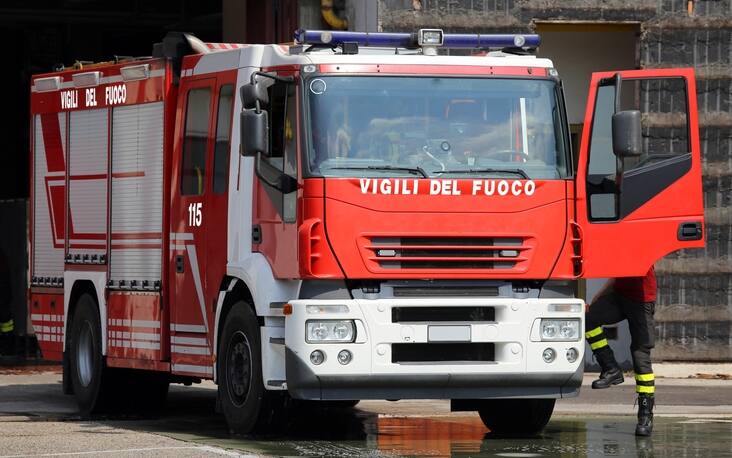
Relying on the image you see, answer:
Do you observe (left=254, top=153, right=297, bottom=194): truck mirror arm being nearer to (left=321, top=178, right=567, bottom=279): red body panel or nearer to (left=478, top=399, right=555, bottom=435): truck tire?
(left=321, top=178, right=567, bottom=279): red body panel

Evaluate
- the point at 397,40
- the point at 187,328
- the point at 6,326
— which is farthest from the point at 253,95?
the point at 6,326

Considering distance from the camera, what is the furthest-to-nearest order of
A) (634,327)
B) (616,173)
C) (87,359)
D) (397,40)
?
(87,359)
(634,327)
(616,173)
(397,40)

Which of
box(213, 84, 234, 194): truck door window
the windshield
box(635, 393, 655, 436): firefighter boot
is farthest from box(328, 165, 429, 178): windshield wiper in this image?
box(635, 393, 655, 436): firefighter boot

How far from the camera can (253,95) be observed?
1257 cm

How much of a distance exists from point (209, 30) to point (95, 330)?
20710mm

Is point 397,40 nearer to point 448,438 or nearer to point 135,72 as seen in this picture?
point 135,72

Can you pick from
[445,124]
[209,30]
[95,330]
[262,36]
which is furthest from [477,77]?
[209,30]

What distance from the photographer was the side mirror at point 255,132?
1255 centimetres

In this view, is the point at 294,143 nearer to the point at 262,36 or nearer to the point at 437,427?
the point at 437,427

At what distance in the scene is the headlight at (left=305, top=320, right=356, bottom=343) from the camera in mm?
12195

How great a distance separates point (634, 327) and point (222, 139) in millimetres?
3499

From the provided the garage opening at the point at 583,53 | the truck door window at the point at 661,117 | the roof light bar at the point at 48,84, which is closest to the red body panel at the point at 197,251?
the roof light bar at the point at 48,84

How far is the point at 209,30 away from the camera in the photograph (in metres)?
35.8

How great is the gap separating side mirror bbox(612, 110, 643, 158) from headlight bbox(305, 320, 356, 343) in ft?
7.72
